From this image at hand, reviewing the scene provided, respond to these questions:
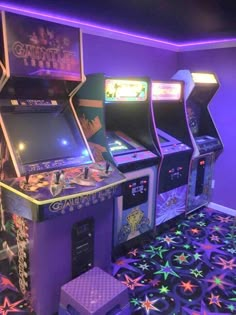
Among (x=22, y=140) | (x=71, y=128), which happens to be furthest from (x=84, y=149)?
(x=22, y=140)

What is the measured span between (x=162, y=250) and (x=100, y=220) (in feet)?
3.32

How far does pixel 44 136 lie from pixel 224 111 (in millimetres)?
2490

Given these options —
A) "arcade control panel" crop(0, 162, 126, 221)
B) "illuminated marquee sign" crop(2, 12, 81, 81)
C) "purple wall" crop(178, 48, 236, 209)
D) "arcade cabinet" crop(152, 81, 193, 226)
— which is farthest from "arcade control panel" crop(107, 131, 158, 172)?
"purple wall" crop(178, 48, 236, 209)

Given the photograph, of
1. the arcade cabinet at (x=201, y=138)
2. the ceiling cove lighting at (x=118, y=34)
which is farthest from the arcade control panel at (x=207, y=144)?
the ceiling cove lighting at (x=118, y=34)

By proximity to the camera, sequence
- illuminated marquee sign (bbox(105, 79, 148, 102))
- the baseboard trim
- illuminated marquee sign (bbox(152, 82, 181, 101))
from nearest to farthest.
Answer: illuminated marquee sign (bbox(105, 79, 148, 102)), illuminated marquee sign (bbox(152, 82, 181, 101)), the baseboard trim

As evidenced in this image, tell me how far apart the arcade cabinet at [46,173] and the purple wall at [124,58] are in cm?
85

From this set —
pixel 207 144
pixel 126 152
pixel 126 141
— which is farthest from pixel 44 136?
pixel 207 144

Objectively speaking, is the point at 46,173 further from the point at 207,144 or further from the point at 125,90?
the point at 207,144

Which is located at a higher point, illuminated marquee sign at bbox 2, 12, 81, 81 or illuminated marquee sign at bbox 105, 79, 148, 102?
illuminated marquee sign at bbox 2, 12, 81, 81

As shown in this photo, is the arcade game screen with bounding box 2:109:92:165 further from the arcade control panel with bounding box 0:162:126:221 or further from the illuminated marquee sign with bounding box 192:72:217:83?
the illuminated marquee sign with bounding box 192:72:217:83

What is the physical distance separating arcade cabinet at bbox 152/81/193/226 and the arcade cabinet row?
2cm

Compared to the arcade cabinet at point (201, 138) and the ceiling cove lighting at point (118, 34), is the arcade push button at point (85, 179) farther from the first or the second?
the arcade cabinet at point (201, 138)

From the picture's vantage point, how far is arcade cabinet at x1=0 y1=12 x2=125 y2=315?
1.81 m

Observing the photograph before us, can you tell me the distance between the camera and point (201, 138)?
3639mm
